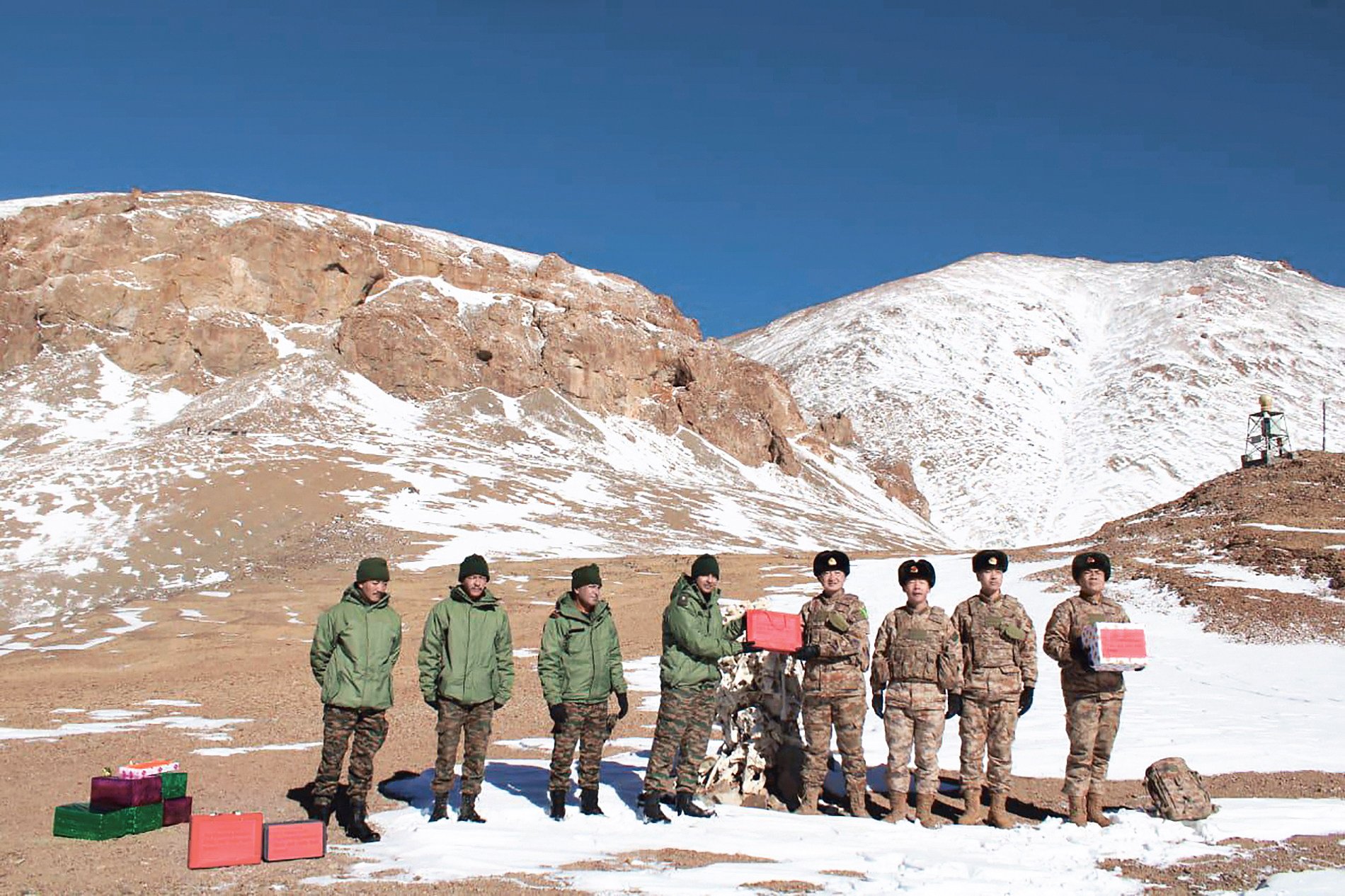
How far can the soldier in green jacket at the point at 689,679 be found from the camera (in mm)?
8383

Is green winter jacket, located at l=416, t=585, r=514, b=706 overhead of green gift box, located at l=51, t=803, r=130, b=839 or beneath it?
overhead

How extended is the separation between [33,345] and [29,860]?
7234 cm

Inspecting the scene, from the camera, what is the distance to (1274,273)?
15550 centimetres

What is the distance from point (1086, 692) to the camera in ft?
26.9

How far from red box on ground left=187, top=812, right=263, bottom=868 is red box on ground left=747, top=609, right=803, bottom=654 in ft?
13.6

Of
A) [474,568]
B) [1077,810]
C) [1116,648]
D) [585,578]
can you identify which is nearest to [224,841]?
[474,568]

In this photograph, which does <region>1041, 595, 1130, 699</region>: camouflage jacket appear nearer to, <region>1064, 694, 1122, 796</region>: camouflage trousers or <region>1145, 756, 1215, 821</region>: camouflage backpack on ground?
<region>1064, 694, 1122, 796</region>: camouflage trousers

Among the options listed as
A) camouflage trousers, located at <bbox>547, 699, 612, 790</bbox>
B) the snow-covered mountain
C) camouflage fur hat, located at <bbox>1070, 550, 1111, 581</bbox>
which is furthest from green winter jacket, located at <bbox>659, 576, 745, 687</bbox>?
the snow-covered mountain

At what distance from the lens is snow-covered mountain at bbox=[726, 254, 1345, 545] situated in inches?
3713

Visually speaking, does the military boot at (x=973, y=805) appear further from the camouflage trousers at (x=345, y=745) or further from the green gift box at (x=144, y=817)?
the green gift box at (x=144, y=817)

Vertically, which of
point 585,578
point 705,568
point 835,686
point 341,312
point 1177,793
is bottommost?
point 1177,793

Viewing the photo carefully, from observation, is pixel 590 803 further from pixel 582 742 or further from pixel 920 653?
pixel 920 653

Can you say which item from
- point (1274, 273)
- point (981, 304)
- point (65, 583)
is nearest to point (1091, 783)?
point (65, 583)

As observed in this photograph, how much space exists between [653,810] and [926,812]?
2.32 metres
